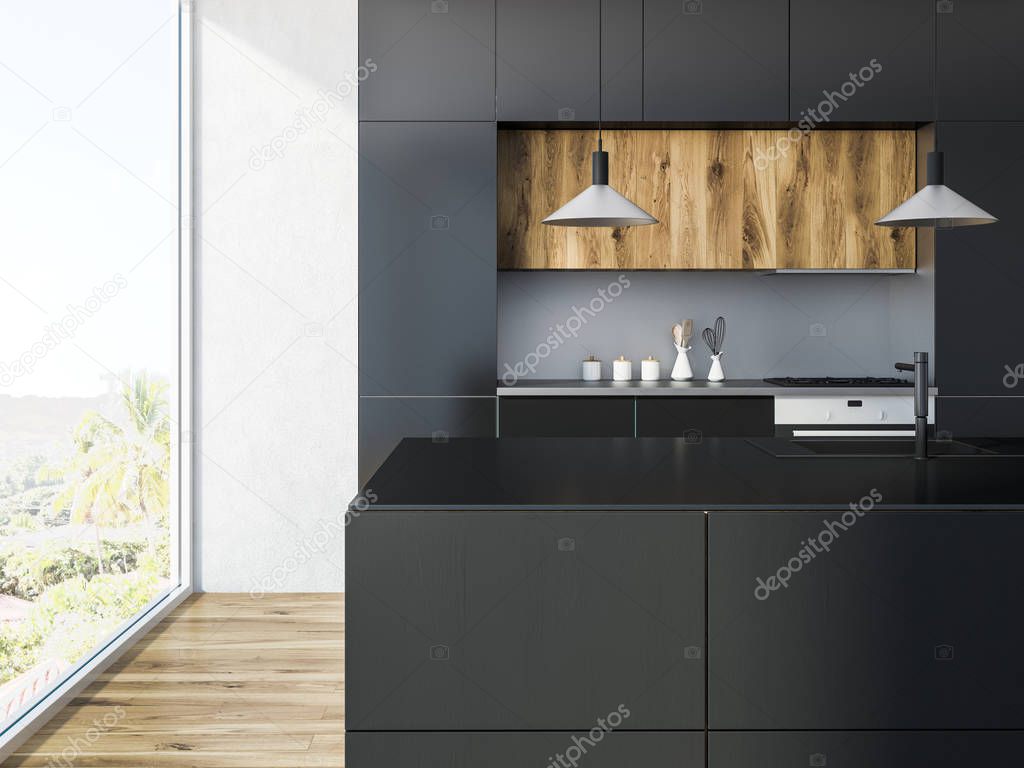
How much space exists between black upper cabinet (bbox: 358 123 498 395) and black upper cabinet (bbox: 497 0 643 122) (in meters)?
0.22

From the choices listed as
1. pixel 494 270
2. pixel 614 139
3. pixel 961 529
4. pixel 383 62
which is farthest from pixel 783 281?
pixel 961 529

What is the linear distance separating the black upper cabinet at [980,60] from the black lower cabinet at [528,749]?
10.7 ft

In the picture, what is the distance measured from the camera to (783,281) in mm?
4352

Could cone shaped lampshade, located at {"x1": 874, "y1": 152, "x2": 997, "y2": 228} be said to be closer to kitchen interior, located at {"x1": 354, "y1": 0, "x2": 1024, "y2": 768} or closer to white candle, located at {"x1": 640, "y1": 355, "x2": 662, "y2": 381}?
kitchen interior, located at {"x1": 354, "y1": 0, "x2": 1024, "y2": 768}

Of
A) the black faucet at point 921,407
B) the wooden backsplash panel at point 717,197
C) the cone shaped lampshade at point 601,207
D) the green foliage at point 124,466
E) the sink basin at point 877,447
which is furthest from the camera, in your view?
the wooden backsplash panel at point 717,197

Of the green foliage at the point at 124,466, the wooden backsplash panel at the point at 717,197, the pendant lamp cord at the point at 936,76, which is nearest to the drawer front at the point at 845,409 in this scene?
the wooden backsplash panel at the point at 717,197

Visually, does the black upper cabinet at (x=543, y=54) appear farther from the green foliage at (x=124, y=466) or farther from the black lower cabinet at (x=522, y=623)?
the black lower cabinet at (x=522, y=623)

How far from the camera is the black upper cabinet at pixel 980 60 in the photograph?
3826 mm

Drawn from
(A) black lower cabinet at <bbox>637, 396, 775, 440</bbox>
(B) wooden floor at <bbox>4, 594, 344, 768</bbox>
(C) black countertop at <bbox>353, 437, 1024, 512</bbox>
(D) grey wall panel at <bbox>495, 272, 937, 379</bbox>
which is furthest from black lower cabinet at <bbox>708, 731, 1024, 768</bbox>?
(D) grey wall panel at <bbox>495, 272, 937, 379</bbox>

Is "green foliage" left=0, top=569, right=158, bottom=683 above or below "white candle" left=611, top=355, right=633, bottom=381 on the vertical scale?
below

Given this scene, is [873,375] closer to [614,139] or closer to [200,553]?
[614,139]

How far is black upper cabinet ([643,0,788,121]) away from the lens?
3.82m

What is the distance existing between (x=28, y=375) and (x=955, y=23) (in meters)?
3.83

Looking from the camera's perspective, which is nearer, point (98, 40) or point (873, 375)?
point (98, 40)
